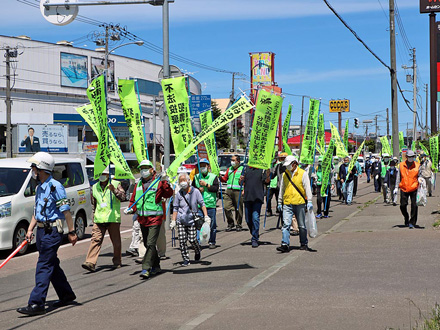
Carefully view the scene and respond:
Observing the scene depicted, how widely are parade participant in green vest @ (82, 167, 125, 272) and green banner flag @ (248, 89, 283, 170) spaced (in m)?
2.90

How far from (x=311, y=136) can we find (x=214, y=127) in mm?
7037

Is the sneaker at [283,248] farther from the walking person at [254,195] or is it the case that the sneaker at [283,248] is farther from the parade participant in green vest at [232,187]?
the parade participant in green vest at [232,187]

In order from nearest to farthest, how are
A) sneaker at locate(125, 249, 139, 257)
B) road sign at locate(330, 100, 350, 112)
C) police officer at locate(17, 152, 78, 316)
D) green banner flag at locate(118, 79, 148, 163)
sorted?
1. police officer at locate(17, 152, 78, 316)
2. green banner flag at locate(118, 79, 148, 163)
3. sneaker at locate(125, 249, 139, 257)
4. road sign at locate(330, 100, 350, 112)

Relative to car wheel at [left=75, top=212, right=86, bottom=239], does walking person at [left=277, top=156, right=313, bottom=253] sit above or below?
above

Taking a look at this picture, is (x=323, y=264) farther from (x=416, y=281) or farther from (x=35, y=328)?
(x=35, y=328)

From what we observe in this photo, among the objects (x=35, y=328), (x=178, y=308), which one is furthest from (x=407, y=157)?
(x=35, y=328)

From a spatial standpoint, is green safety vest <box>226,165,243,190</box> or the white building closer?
green safety vest <box>226,165,243,190</box>

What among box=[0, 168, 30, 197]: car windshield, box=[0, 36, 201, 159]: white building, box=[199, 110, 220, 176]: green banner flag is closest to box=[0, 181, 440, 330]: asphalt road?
box=[0, 168, 30, 197]: car windshield

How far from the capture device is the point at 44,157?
24.0 ft

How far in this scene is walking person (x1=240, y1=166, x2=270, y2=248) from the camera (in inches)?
470

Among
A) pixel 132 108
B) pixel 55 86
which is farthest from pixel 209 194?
pixel 55 86

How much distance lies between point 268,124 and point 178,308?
5.73m

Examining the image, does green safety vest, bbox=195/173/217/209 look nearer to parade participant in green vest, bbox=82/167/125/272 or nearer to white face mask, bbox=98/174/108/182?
parade participant in green vest, bbox=82/167/125/272

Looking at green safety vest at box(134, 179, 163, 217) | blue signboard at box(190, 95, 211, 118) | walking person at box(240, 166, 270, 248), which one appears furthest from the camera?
blue signboard at box(190, 95, 211, 118)
